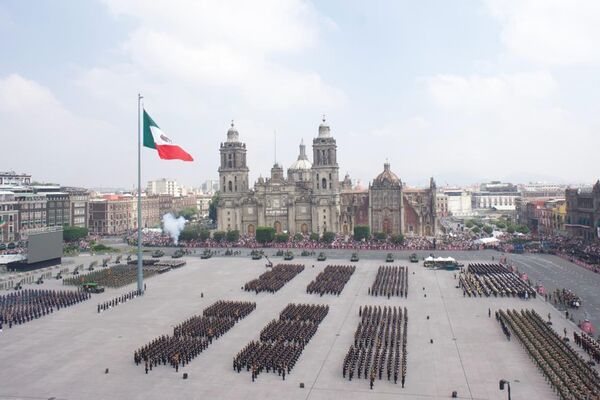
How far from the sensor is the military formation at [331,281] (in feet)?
161

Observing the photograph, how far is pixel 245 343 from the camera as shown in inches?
1298

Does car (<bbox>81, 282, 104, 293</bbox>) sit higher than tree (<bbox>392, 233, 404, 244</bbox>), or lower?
lower

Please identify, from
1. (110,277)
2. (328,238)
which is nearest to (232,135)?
(328,238)

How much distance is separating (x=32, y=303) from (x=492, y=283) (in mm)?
43331

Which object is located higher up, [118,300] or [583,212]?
[583,212]

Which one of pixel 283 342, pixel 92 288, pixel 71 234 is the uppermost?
pixel 71 234

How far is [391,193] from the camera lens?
101m

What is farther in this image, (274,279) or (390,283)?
(274,279)

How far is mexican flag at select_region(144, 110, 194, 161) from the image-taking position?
4445 centimetres

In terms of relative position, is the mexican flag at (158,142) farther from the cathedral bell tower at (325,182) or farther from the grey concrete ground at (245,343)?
the cathedral bell tower at (325,182)

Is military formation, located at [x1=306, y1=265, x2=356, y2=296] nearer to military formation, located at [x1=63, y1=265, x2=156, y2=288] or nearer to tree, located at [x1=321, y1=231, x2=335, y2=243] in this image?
military formation, located at [x1=63, y1=265, x2=156, y2=288]

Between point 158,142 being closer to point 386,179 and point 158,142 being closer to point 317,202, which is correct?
point 317,202

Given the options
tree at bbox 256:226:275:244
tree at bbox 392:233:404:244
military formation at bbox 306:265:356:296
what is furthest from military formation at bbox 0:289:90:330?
tree at bbox 392:233:404:244

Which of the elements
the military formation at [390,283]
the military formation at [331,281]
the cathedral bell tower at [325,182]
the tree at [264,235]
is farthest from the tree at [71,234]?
the military formation at [390,283]
